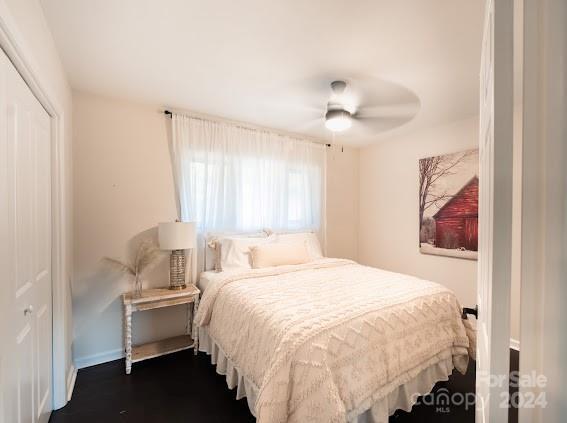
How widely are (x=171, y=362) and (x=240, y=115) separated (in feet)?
8.54

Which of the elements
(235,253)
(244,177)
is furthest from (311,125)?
(235,253)

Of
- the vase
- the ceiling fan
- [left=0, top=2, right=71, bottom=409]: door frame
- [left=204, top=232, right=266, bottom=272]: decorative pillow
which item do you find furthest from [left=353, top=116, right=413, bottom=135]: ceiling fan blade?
the vase

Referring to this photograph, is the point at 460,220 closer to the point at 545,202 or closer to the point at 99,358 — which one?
the point at 545,202

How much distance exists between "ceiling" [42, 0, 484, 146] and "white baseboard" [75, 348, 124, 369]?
2.41m

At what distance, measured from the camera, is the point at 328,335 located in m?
1.44

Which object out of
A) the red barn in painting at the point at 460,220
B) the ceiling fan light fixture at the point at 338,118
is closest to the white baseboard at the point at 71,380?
the ceiling fan light fixture at the point at 338,118

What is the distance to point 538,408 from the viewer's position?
48cm

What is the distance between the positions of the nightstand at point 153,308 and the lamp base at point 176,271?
2.5 inches

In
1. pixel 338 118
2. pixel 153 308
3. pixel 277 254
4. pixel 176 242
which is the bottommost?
pixel 153 308

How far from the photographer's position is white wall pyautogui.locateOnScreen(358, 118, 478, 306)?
312 cm

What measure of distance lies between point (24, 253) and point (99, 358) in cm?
165

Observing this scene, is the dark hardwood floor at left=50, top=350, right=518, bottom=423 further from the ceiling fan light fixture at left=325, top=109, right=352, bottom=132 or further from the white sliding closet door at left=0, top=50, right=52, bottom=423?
the ceiling fan light fixture at left=325, top=109, right=352, bottom=132

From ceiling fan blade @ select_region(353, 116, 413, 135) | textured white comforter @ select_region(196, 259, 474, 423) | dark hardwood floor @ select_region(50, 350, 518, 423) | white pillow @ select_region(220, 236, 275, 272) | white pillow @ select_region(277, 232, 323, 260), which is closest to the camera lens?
textured white comforter @ select_region(196, 259, 474, 423)

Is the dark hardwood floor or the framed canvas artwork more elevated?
the framed canvas artwork
